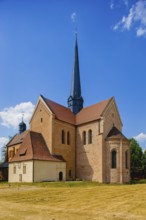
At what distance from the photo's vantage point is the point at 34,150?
36312mm

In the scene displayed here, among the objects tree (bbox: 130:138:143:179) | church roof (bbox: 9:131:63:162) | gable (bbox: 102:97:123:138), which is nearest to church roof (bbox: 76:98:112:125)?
gable (bbox: 102:97:123:138)

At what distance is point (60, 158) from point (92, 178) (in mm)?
6038

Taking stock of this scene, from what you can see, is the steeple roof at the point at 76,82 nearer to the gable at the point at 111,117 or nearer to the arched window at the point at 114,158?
the gable at the point at 111,117

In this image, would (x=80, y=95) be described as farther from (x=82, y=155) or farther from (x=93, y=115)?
(x=82, y=155)

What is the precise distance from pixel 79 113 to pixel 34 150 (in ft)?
45.9

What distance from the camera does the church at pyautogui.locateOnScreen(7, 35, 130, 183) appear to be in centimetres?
3641

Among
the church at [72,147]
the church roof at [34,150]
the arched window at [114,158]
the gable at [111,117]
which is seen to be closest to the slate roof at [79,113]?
the church at [72,147]

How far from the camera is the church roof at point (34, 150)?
35594mm

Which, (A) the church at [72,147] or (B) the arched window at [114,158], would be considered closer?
(A) the church at [72,147]

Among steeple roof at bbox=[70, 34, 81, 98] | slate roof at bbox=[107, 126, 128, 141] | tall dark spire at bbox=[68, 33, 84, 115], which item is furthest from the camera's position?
steeple roof at bbox=[70, 34, 81, 98]

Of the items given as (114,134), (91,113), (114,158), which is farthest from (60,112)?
(114,158)

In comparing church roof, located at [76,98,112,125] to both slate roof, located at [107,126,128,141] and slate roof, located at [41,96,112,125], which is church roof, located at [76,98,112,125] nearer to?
slate roof, located at [41,96,112,125]

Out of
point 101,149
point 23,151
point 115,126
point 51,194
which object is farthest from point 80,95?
point 51,194

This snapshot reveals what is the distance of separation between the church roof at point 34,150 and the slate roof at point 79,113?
203 inches
